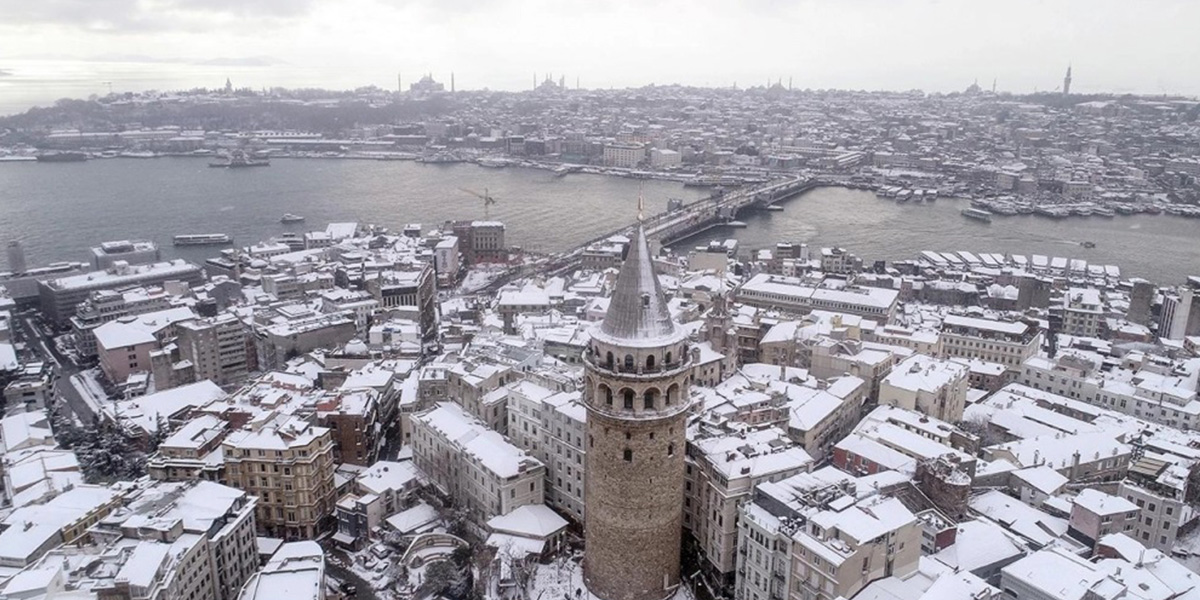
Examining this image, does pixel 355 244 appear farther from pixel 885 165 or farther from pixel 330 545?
pixel 885 165

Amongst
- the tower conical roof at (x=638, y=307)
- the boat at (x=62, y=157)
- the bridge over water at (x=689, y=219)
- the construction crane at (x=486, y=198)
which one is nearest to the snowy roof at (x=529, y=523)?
the tower conical roof at (x=638, y=307)

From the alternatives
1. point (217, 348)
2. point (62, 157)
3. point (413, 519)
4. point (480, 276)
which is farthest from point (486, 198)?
point (62, 157)

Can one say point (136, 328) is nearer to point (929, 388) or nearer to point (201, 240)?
point (201, 240)

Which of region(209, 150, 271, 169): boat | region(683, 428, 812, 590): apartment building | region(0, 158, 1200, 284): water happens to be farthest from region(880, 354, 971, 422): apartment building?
region(209, 150, 271, 169): boat

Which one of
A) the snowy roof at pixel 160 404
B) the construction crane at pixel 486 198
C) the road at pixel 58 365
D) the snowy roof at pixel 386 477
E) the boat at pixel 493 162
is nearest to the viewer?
the snowy roof at pixel 386 477

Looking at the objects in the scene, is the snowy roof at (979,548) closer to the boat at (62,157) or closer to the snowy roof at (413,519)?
the snowy roof at (413,519)

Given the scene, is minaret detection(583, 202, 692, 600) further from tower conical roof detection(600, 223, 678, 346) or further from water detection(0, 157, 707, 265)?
water detection(0, 157, 707, 265)
